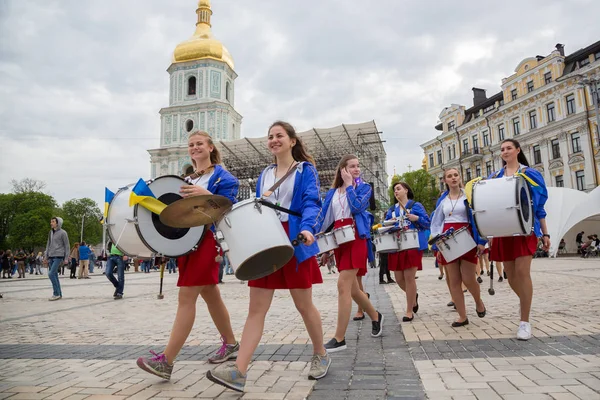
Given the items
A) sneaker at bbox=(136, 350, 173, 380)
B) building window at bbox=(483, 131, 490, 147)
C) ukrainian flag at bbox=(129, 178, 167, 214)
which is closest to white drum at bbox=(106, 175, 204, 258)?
ukrainian flag at bbox=(129, 178, 167, 214)

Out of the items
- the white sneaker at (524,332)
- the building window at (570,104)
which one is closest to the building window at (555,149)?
the building window at (570,104)

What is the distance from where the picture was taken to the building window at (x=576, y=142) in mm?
36812

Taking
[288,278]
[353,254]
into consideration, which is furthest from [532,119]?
[288,278]

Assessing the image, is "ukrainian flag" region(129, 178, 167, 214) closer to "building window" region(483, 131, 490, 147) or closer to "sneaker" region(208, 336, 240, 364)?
"sneaker" region(208, 336, 240, 364)

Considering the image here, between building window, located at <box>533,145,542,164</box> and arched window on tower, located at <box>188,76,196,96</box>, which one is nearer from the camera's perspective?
building window, located at <box>533,145,542,164</box>

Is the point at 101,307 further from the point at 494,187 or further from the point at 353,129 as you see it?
the point at 353,129

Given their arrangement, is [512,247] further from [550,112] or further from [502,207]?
[550,112]

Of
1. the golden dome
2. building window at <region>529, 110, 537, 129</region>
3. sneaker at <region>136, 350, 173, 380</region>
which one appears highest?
the golden dome

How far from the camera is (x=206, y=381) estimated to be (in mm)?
3275

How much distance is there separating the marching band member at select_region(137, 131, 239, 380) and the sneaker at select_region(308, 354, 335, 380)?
37.3 inches

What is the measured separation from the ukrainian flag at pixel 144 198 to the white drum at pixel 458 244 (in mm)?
3316

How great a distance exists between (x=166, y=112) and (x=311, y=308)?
61496mm

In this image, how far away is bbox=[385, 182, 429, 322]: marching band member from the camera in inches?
222

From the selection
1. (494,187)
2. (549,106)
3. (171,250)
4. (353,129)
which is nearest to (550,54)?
(549,106)
